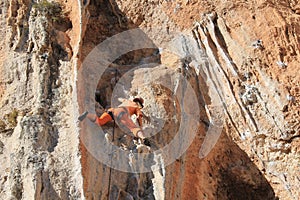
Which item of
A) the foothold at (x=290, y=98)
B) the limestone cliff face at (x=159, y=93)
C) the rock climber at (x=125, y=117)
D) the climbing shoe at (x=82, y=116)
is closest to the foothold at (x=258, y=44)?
the limestone cliff face at (x=159, y=93)

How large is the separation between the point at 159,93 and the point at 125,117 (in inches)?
28.9

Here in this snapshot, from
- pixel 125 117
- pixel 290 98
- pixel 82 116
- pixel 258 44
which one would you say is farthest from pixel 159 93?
pixel 290 98

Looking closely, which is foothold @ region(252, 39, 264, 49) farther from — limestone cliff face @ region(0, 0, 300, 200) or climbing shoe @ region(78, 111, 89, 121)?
climbing shoe @ region(78, 111, 89, 121)

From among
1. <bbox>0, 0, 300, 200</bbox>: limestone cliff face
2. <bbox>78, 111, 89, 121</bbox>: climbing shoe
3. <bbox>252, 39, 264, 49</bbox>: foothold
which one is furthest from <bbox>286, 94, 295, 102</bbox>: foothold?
<bbox>78, 111, 89, 121</bbox>: climbing shoe

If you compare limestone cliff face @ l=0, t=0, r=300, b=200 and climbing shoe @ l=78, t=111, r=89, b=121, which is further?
climbing shoe @ l=78, t=111, r=89, b=121

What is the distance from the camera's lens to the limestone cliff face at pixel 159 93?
8672 mm

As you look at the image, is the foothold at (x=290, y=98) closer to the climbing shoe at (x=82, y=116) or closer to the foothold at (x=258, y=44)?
the foothold at (x=258, y=44)

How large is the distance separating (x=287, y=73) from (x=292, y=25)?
1.00 metres

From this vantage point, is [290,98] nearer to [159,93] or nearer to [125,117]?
[159,93]

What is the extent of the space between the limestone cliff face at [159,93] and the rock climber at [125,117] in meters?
0.13

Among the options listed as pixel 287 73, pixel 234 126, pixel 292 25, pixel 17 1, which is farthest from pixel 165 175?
pixel 17 1

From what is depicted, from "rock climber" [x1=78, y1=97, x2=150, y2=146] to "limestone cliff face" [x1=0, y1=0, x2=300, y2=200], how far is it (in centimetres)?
13

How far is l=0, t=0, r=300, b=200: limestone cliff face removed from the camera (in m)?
8.67

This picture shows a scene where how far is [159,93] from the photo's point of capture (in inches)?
376
